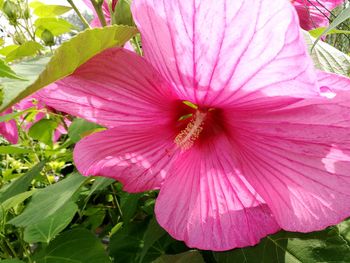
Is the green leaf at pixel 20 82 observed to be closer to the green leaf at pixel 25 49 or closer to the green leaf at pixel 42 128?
the green leaf at pixel 25 49

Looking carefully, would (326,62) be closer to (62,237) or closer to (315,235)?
A: (315,235)

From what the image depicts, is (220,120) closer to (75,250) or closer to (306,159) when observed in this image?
(306,159)

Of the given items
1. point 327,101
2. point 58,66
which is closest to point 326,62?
point 327,101

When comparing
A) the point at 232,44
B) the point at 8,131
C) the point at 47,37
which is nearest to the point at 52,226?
the point at 8,131

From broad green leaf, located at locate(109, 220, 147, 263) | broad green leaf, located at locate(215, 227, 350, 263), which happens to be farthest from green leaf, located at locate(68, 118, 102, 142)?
broad green leaf, located at locate(215, 227, 350, 263)

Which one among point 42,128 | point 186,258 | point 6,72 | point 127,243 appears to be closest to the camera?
point 6,72

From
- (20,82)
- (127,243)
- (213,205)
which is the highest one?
(20,82)
